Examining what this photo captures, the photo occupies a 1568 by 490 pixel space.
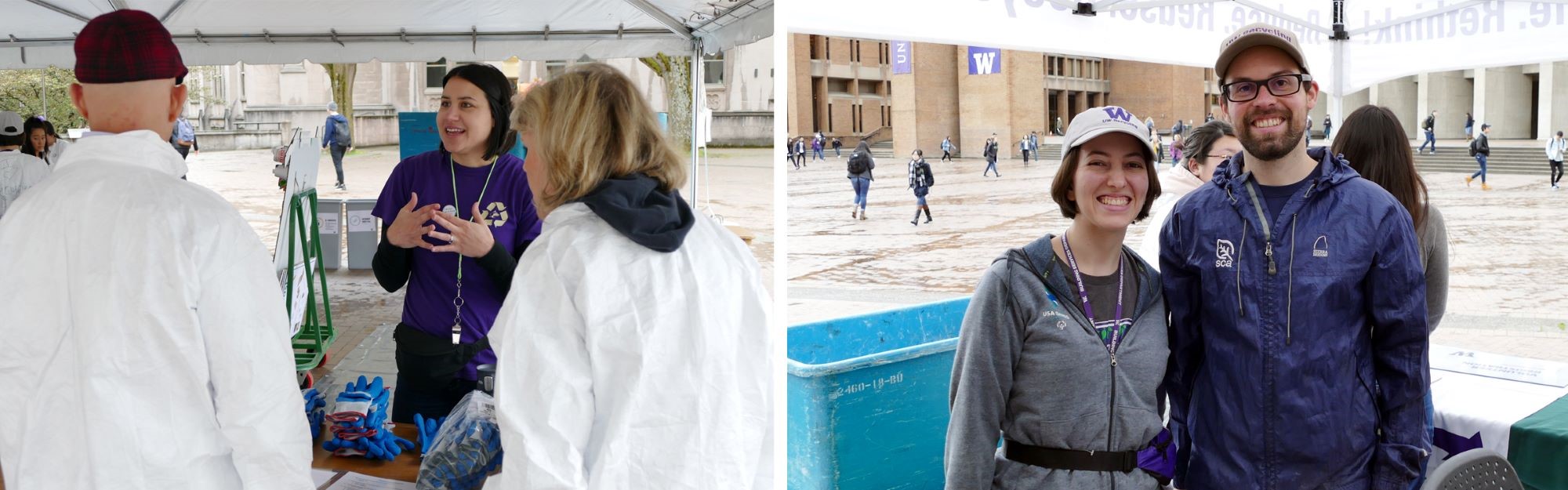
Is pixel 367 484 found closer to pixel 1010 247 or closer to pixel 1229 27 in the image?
pixel 1010 247

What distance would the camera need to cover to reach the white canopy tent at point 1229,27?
4.16 m

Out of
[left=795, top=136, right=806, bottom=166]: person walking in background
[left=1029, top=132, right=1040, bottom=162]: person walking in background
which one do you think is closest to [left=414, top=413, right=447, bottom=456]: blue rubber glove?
[left=1029, top=132, right=1040, bottom=162]: person walking in background

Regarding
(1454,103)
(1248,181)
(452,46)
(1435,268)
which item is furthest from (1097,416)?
(1454,103)

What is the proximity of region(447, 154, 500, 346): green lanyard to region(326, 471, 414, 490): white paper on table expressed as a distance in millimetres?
636

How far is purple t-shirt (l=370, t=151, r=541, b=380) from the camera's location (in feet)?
9.51

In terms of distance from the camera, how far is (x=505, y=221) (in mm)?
2969

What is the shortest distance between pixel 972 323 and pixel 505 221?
4.89ft

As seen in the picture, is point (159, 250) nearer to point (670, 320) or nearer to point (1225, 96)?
point (670, 320)

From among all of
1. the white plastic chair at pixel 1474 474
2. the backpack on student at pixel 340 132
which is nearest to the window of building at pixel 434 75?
the backpack on student at pixel 340 132

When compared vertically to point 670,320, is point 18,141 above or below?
above

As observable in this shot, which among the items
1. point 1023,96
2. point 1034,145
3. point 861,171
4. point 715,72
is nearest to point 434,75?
point 715,72

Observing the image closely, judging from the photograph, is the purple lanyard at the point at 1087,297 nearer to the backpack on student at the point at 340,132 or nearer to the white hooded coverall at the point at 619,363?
the white hooded coverall at the point at 619,363

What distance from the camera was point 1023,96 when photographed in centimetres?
5091

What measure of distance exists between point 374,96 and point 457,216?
50.6 m
